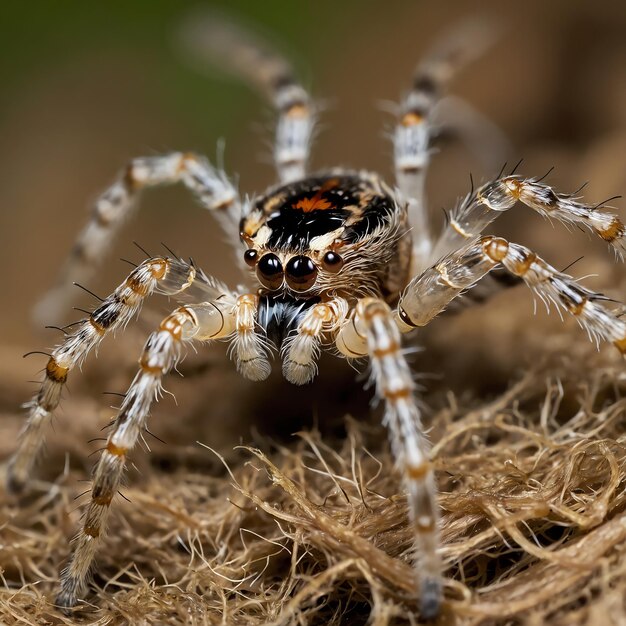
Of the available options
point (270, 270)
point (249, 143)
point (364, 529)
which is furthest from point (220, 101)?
point (364, 529)

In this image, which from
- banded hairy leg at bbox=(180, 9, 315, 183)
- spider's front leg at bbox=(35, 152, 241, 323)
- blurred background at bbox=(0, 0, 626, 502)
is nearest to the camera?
blurred background at bbox=(0, 0, 626, 502)

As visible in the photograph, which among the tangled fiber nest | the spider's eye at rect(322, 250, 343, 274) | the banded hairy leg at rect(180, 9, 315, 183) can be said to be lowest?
the tangled fiber nest

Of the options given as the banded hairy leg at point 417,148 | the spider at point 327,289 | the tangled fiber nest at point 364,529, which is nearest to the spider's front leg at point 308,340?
the spider at point 327,289

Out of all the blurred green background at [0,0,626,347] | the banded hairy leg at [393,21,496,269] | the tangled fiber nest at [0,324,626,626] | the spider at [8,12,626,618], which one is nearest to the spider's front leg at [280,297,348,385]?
the spider at [8,12,626,618]

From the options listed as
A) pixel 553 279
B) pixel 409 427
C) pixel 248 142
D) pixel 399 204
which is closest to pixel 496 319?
pixel 399 204

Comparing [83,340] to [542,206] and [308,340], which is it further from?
[542,206]

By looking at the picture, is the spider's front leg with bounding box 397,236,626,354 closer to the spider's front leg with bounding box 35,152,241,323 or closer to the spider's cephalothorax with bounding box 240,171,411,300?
the spider's cephalothorax with bounding box 240,171,411,300

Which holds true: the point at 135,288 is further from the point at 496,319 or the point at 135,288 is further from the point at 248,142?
the point at 248,142
